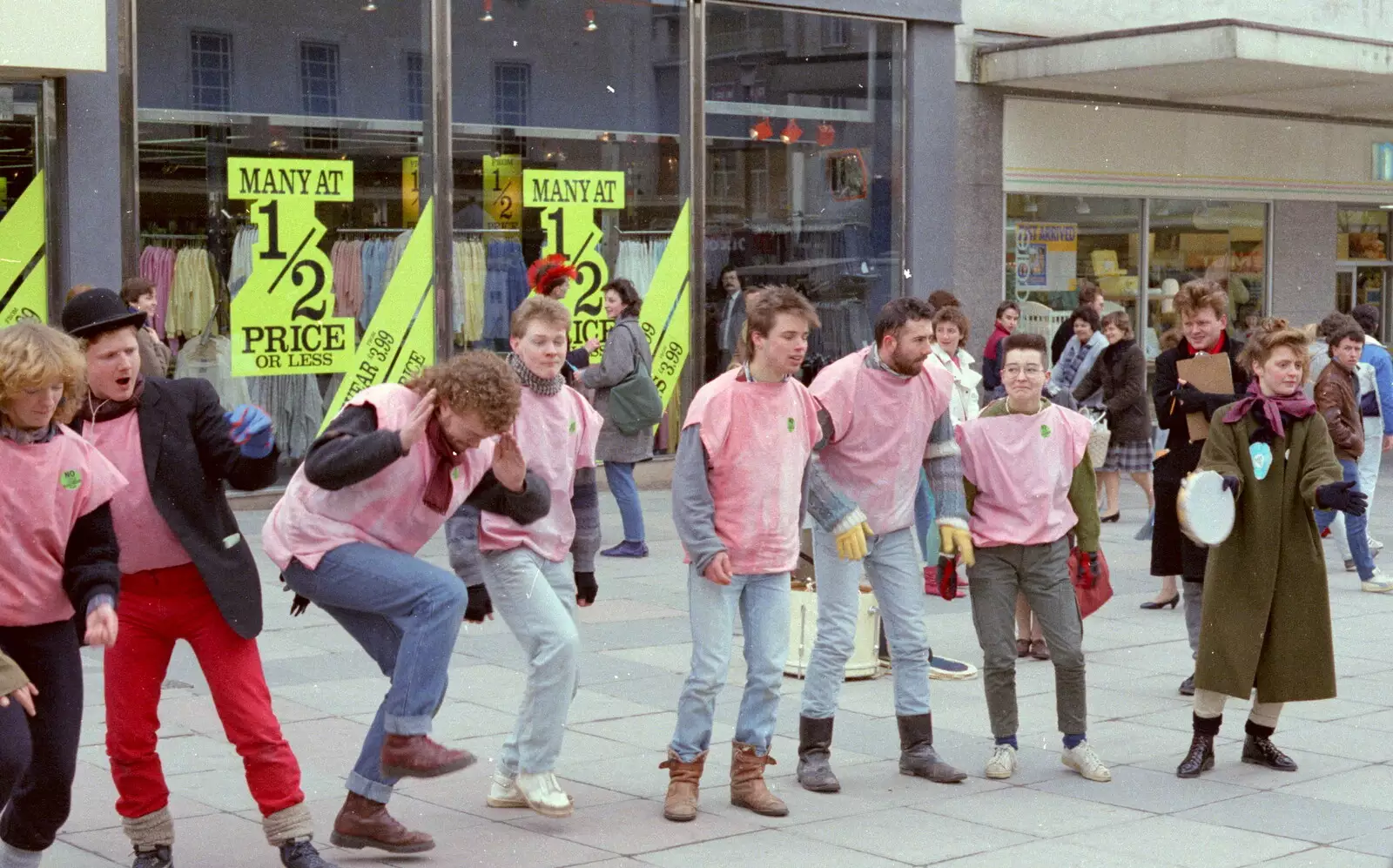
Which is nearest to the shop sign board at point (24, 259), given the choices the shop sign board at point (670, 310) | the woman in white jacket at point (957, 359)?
the shop sign board at point (670, 310)

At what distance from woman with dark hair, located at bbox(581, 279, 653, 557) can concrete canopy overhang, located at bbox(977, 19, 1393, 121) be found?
22.0 ft

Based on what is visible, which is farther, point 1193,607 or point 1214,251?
point 1214,251

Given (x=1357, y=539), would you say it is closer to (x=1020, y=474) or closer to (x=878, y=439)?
(x=1020, y=474)

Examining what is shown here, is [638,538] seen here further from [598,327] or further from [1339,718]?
[1339,718]

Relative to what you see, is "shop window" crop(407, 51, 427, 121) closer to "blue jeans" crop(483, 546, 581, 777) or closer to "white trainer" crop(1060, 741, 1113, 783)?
"blue jeans" crop(483, 546, 581, 777)

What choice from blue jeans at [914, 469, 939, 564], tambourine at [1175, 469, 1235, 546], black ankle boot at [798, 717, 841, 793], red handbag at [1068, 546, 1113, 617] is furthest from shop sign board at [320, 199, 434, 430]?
tambourine at [1175, 469, 1235, 546]

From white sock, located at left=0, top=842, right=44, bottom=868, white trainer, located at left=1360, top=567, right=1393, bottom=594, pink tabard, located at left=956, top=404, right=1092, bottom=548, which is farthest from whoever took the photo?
white trainer, located at left=1360, top=567, right=1393, bottom=594

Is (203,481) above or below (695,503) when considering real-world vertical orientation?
above

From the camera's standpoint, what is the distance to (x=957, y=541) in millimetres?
6625

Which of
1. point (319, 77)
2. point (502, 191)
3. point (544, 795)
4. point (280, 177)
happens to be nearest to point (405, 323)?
point (502, 191)

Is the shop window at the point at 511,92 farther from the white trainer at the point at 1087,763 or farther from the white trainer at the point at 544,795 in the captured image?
the white trainer at the point at 544,795

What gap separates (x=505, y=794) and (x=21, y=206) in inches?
312

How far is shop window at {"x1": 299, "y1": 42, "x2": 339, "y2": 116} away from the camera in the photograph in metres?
13.7

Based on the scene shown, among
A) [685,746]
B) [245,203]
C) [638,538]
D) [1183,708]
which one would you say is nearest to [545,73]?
[245,203]
